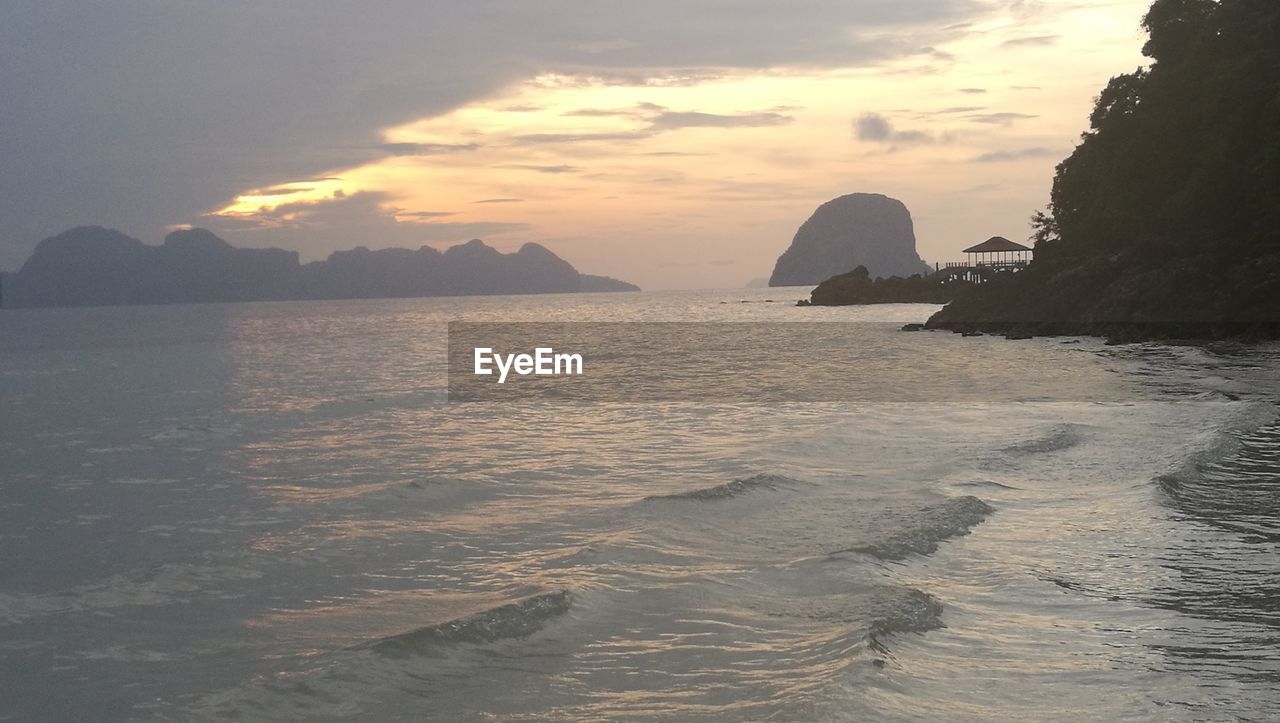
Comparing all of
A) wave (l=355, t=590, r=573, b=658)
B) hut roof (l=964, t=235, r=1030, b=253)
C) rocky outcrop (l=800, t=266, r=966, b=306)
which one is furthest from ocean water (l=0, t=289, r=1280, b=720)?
rocky outcrop (l=800, t=266, r=966, b=306)

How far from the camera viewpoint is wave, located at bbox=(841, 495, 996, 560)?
8891 mm

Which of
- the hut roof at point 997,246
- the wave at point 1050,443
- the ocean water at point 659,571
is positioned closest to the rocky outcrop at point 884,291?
the hut roof at point 997,246

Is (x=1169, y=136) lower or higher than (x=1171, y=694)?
higher

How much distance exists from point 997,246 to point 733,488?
282ft

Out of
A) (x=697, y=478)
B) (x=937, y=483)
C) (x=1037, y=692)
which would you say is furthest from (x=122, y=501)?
(x=1037, y=692)

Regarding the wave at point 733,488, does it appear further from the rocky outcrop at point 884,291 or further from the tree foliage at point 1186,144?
the rocky outcrop at point 884,291

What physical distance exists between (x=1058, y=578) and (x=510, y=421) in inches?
566

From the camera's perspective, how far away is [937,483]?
12383mm

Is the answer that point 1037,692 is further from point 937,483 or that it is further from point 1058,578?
point 937,483

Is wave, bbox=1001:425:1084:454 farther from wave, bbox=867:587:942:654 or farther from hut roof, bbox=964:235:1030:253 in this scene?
hut roof, bbox=964:235:1030:253

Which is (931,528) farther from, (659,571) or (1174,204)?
(1174,204)

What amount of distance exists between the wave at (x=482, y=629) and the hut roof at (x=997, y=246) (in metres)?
90.5

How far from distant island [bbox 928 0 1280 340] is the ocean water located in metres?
24.7

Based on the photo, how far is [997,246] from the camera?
90.8m
